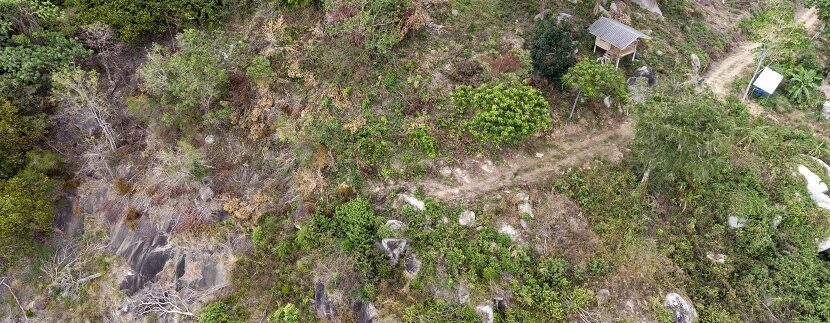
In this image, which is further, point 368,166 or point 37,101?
point 37,101

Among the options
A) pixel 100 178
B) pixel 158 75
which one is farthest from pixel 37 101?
pixel 158 75

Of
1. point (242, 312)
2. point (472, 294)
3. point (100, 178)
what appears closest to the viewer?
point (472, 294)

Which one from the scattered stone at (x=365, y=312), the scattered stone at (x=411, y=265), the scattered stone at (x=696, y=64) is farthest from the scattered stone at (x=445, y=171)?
the scattered stone at (x=696, y=64)

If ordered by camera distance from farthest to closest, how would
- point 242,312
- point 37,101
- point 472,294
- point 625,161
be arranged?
point 37,101 < point 625,161 < point 242,312 < point 472,294

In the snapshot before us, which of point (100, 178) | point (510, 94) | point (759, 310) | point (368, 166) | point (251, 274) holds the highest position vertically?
point (510, 94)

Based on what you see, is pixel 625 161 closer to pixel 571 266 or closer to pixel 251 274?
pixel 571 266

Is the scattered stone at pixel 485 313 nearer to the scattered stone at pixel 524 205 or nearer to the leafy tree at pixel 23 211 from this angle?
the scattered stone at pixel 524 205

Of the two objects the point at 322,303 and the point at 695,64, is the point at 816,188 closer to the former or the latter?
the point at 695,64
